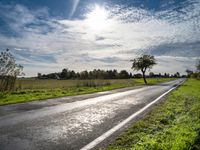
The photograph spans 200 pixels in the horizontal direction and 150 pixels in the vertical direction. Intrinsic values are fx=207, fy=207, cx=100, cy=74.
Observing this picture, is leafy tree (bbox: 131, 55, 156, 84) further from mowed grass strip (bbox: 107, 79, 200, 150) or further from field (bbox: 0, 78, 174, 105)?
mowed grass strip (bbox: 107, 79, 200, 150)

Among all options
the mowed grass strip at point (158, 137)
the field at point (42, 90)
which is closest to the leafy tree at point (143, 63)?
the field at point (42, 90)

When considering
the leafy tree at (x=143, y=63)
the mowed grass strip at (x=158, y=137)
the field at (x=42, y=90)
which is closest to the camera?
the mowed grass strip at (x=158, y=137)

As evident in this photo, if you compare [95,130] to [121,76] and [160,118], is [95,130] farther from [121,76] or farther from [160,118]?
[121,76]

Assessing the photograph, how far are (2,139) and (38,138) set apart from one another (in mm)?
826

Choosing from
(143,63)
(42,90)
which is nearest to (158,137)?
(42,90)

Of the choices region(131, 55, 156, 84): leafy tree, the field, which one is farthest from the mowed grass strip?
region(131, 55, 156, 84): leafy tree

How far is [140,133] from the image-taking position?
227 inches

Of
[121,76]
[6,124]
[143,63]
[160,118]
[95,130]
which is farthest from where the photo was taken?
[121,76]

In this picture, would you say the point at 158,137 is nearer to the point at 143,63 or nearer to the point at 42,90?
the point at 42,90

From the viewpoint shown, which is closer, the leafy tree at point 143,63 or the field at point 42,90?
the field at point 42,90

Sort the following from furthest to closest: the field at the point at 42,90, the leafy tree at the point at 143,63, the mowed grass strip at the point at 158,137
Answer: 1. the leafy tree at the point at 143,63
2. the field at the point at 42,90
3. the mowed grass strip at the point at 158,137

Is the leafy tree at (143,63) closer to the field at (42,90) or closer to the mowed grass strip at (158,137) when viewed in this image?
the field at (42,90)

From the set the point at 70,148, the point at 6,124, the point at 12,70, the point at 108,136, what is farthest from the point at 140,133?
the point at 12,70

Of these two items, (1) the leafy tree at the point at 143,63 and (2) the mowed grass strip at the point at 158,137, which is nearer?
(2) the mowed grass strip at the point at 158,137
